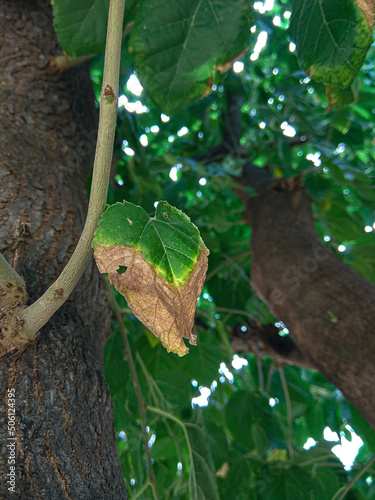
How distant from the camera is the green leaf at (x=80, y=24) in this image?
611 mm

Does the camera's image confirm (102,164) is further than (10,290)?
No

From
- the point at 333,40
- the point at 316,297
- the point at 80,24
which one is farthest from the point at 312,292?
the point at 80,24

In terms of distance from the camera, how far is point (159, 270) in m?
0.39

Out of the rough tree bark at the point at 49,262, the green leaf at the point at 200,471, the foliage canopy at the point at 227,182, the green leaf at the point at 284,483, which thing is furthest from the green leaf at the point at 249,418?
the rough tree bark at the point at 49,262

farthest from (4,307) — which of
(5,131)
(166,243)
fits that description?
(5,131)

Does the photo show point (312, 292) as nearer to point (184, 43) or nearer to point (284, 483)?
point (284, 483)

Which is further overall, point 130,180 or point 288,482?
point 130,180

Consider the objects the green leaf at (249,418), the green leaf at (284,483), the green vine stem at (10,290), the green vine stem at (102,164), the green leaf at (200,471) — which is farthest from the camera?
the green leaf at (249,418)

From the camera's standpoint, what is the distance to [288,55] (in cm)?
176

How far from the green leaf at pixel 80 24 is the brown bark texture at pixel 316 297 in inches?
22.9

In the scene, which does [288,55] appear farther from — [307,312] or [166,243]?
[166,243]

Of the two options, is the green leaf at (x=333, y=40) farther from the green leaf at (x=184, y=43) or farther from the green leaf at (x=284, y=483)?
the green leaf at (x=284, y=483)

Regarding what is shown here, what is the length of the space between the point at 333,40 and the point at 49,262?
1.37 ft

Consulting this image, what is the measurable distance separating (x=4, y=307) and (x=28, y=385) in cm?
8
